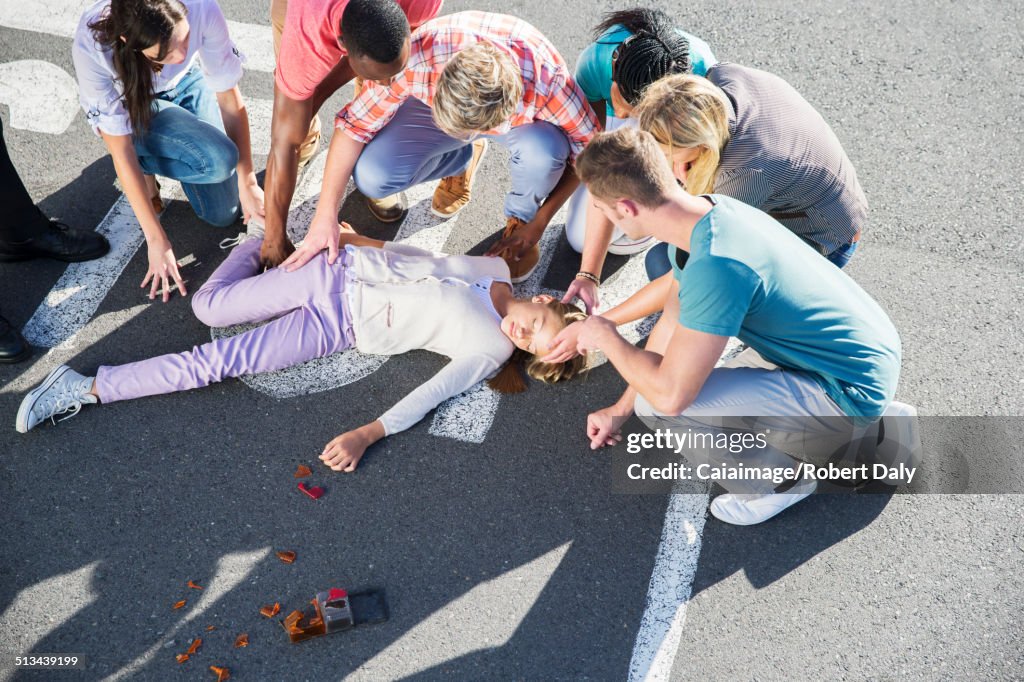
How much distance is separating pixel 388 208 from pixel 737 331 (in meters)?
2.57

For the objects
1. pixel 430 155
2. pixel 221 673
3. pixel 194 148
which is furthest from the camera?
pixel 430 155

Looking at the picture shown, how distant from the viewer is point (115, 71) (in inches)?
148

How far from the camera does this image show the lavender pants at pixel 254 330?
403cm

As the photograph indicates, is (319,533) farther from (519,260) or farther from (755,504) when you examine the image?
(755,504)

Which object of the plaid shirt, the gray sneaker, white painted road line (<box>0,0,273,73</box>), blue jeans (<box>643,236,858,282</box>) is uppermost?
the plaid shirt

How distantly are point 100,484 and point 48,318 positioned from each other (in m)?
1.12

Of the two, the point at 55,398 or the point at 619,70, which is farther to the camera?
the point at 55,398

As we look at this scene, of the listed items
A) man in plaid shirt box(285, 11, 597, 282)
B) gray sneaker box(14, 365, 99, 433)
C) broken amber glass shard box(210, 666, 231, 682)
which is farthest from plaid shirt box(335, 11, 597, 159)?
broken amber glass shard box(210, 666, 231, 682)

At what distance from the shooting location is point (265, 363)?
412cm

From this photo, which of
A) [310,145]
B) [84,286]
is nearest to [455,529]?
[84,286]

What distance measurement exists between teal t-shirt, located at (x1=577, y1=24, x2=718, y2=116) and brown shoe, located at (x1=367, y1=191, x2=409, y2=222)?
4.44 feet

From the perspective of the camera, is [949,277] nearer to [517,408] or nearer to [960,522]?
[960,522]

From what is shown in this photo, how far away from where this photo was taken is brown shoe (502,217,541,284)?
459cm

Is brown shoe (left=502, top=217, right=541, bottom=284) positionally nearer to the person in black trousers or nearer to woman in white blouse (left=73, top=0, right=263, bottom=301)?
woman in white blouse (left=73, top=0, right=263, bottom=301)
